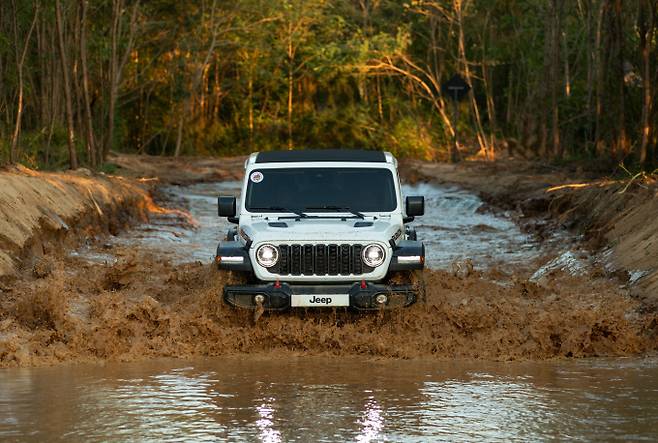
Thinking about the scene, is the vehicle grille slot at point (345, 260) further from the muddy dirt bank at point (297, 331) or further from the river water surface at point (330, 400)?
the river water surface at point (330, 400)

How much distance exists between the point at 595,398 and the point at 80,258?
10611mm

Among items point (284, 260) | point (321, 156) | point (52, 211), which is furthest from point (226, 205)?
point (52, 211)

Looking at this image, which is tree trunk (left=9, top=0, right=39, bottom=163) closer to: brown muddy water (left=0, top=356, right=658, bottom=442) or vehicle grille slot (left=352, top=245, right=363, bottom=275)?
vehicle grille slot (left=352, top=245, right=363, bottom=275)

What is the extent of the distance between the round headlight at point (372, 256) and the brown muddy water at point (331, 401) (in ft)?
3.21

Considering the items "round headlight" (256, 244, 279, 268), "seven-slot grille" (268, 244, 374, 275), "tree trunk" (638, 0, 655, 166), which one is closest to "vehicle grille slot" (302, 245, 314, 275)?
"seven-slot grille" (268, 244, 374, 275)

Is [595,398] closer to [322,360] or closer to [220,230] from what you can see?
[322,360]

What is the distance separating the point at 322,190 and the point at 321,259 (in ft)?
4.51

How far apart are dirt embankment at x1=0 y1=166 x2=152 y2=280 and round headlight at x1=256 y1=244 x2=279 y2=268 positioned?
3.89 meters

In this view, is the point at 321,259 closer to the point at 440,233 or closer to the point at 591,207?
the point at 591,207

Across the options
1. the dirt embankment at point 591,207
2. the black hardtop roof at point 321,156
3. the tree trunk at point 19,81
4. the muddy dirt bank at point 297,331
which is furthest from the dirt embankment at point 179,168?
the muddy dirt bank at point 297,331

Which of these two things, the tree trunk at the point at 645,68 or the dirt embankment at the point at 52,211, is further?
the tree trunk at the point at 645,68

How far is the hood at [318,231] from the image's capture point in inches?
464

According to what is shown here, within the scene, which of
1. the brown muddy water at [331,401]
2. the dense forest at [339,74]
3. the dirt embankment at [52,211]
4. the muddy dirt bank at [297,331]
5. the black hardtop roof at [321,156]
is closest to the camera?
the brown muddy water at [331,401]

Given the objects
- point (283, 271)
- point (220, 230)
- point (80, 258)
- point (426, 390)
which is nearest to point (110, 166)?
point (220, 230)
